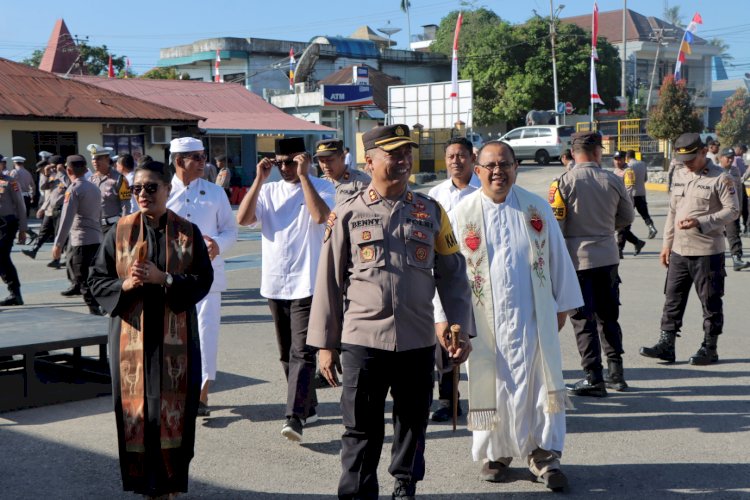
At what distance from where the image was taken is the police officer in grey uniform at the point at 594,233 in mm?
7191

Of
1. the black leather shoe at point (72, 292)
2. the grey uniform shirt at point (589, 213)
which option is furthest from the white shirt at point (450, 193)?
the black leather shoe at point (72, 292)

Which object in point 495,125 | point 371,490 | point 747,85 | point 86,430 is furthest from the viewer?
point 747,85

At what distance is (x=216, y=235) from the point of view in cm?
656

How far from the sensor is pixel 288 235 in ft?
21.2

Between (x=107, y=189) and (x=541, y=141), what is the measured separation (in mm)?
Result: 34065

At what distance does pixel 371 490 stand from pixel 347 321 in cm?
83

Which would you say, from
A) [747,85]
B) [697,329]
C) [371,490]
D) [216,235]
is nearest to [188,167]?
[216,235]

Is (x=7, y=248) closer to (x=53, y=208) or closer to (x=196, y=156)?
(x=53, y=208)

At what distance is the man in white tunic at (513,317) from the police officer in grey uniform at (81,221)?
285 inches

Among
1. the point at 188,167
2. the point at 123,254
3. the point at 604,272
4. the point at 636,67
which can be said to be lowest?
the point at 604,272

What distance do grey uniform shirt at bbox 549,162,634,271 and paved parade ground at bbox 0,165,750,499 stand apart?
112cm

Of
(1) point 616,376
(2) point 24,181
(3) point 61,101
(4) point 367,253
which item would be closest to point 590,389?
(1) point 616,376

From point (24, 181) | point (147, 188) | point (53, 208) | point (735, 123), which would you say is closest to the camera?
point (147, 188)

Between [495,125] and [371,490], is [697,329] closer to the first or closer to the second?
[371,490]
